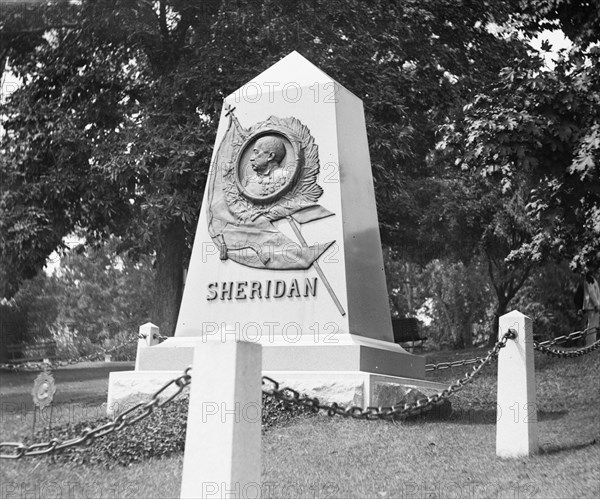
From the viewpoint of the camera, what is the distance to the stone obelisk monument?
994 cm

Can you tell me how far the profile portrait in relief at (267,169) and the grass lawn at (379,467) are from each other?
122 inches

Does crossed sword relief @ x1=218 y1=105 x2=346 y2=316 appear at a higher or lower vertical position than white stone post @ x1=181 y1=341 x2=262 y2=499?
higher

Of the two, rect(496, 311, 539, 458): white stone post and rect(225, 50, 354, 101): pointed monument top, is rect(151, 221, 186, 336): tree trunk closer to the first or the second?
rect(225, 50, 354, 101): pointed monument top

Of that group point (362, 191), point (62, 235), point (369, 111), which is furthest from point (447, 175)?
point (362, 191)

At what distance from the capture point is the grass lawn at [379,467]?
6145mm

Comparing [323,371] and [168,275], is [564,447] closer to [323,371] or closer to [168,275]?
[323,371]

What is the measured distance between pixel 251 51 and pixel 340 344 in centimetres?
958

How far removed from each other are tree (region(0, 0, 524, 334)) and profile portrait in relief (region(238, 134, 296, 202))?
5.42 meters

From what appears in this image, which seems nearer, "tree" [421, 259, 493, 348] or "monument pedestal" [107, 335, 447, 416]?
"monument pedestal" [107, 335, 447, 416]

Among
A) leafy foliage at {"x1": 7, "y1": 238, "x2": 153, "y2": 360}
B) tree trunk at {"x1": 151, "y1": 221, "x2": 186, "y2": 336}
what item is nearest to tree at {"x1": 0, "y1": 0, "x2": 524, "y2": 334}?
tree trunk at {"x1": 151, "y1": 221, "x2": 186, "y2": 336}

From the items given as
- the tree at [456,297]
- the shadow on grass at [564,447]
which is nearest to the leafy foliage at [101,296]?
the tree at [456,297]

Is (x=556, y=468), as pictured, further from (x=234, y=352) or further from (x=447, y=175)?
(x=447, y=175)

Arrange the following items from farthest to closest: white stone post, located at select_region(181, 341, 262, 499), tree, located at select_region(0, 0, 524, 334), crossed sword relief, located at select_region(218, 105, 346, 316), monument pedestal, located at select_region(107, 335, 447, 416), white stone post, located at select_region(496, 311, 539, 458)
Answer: tree, located at select_region(0, 0, 524, 334) < crossed sword relief, located at select_region(218, 105, 346, 316) < monument pedestal, located at select_region(107, 335, 447, 416) < white stone post, located at select_region(496, 311, 539, 458) < white stone post, located at select_region(181, 341, 262, 499)

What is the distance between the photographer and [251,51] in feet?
56.9
